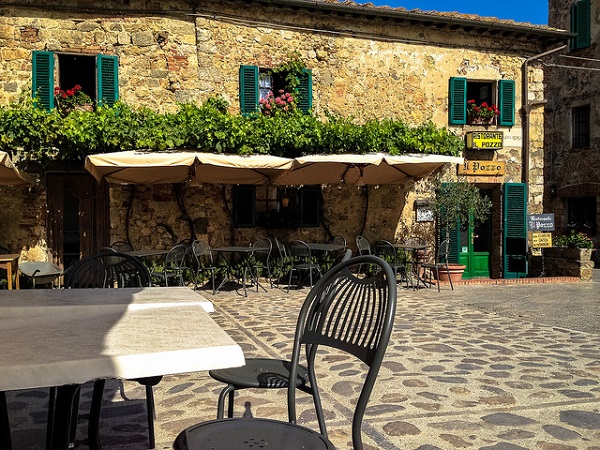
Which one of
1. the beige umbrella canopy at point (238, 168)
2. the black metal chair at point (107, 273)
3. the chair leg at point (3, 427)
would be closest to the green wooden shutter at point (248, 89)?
the beige umbrella canopy at point (238, 168)

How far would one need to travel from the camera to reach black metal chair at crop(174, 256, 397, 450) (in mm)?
1531

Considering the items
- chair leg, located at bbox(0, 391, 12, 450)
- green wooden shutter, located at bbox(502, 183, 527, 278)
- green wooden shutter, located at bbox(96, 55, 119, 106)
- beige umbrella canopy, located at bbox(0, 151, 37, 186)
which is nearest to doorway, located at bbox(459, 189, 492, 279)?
green wooden shutter, located at bbox(502, 183, 527, 278)

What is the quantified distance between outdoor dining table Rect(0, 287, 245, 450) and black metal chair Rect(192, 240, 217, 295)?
667 centimetres

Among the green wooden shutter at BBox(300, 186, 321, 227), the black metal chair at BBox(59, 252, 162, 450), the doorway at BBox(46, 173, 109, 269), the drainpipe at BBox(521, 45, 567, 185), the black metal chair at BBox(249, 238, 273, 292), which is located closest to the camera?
the black metal chair at BBox(59, 252, 162, 450)

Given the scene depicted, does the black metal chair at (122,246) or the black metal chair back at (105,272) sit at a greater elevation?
the black metal chair back at (105,272)

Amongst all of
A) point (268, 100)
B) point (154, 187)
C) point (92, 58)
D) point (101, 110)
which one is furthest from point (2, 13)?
point (268, 100)

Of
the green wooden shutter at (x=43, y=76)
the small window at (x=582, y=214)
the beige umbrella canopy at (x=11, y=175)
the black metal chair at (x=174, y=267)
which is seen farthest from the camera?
the small window at (x=582, y=214)

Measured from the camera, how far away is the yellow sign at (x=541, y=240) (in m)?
11.7

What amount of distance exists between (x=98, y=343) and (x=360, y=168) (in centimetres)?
846

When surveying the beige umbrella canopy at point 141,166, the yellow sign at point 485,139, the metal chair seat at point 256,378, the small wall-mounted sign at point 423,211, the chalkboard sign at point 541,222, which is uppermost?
the yellow sign at point 485,139

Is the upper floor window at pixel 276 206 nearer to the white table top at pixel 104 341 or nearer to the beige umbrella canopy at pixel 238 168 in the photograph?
the beige umbrella canopy at pixel 238 168

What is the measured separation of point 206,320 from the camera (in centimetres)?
183

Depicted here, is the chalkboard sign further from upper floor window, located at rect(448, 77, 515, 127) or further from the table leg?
the table leg

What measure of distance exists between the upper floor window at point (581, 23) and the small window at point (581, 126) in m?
1.84
